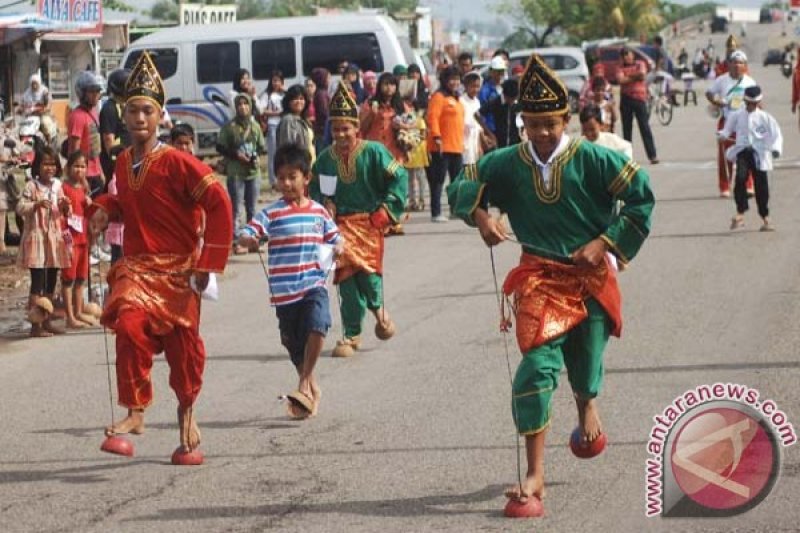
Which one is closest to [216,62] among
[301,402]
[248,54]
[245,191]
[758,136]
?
[248,54]

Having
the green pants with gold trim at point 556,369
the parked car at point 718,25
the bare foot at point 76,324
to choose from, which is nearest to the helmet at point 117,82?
the bare foot at point 76,324

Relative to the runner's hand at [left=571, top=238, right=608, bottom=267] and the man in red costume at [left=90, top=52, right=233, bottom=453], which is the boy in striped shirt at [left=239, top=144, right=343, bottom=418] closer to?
the man in red costume at [left=90, top=52, right=233, bottom=453]

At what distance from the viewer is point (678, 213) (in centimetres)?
1988

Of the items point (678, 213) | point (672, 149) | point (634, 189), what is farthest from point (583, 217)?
point (672, 149)

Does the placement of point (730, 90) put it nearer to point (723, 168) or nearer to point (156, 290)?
point (723, 168)

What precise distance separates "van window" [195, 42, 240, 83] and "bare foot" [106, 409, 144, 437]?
1906 cm

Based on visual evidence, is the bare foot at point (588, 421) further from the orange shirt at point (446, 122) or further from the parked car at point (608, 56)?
the parked car at point (608, 56)

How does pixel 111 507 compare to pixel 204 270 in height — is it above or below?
below

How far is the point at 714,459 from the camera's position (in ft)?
24.3

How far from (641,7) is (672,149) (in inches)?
2251

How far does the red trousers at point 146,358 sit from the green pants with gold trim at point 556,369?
5.99 feet

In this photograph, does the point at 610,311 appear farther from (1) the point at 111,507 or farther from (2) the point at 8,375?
(2) the point at 8,375

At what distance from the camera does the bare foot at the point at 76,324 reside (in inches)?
525

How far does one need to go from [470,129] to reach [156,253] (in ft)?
42.4
